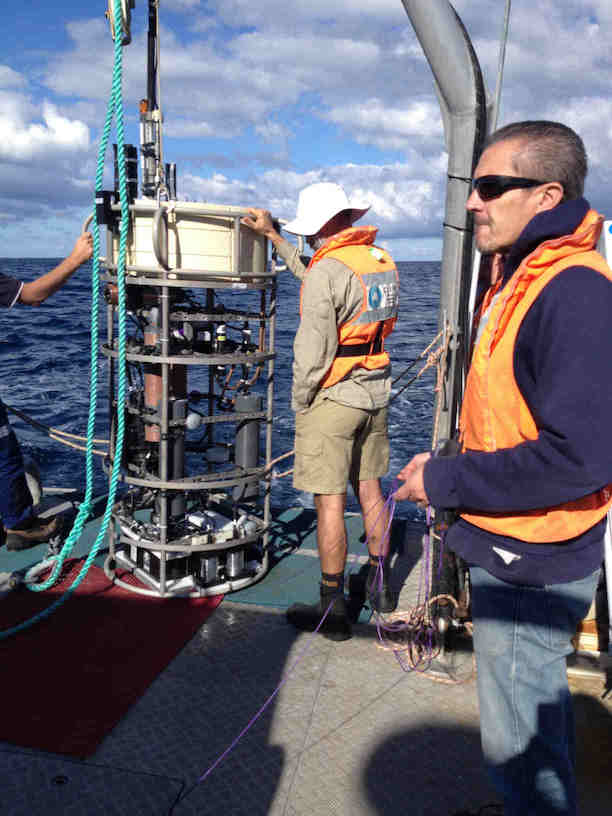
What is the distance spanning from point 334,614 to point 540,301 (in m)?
2.66

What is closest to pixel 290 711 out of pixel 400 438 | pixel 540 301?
pixel 540 301

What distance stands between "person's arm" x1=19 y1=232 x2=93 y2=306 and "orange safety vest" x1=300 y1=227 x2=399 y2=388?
47.7 inches

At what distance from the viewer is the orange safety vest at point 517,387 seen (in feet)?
5.71

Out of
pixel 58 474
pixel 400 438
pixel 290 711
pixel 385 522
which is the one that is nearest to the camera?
pixel 290 711

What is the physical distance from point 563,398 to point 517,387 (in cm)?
20

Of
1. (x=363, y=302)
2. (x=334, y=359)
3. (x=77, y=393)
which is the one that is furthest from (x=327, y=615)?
(x=77, y=393)

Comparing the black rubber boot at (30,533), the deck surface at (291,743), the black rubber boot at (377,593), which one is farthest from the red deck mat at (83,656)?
the black rubber boot at (377,593)

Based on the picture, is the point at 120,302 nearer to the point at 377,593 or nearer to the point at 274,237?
the point at 274,237

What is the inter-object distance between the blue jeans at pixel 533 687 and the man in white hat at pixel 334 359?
1.95 meters

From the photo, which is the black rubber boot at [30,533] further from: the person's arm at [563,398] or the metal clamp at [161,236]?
the person's arm at [563,398]

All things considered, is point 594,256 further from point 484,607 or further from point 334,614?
point 334,614

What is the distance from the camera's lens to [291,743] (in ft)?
9.80

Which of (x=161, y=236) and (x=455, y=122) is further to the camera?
(x=161, y=236)

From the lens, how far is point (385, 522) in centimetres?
430
